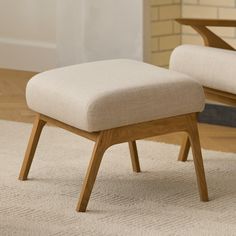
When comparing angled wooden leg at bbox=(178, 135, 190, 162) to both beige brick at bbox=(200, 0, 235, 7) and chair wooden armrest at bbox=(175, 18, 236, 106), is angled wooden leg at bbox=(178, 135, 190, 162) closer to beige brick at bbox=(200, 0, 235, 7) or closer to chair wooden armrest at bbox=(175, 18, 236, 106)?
chair wooden armrest at bbox=(175, 18, 236, 106)

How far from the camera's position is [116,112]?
3.13 metres

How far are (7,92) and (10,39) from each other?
2.50ft

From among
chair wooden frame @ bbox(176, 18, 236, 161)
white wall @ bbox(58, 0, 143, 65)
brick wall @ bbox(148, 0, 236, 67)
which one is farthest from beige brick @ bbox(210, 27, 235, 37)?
chair wooden frame @ bbox(176, 18, 236, 161)

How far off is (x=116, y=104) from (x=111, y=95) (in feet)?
0.12

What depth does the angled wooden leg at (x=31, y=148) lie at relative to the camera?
11.6ft

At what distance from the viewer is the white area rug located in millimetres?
3071

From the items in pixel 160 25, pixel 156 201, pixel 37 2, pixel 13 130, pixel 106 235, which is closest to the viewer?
pixel 106 235

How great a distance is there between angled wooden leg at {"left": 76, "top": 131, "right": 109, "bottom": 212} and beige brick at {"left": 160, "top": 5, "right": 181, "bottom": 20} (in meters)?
1.97

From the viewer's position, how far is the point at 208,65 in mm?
3598

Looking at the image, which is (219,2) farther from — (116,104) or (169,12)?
(116,104)

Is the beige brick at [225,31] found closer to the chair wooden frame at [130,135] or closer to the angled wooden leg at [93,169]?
the chair wooden frame at [130,135]

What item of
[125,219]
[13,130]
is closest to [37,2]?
[13,130]

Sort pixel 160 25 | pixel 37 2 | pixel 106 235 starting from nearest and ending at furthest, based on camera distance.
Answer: pixel 106 235 → pixel 160 25 → pixel 37 2

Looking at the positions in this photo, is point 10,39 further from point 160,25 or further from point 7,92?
point 160,25
